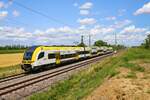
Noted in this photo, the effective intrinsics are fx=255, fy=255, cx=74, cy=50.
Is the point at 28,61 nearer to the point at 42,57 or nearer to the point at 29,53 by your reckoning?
the point at 29,53

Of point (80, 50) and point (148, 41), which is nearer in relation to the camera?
point (80, 50)

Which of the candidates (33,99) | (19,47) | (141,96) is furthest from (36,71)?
(19,47)

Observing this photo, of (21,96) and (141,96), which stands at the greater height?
(141,96)

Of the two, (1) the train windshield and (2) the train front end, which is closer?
(2) the train front end

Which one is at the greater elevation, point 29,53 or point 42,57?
point 29,53

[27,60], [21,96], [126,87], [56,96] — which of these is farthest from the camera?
[27,60]

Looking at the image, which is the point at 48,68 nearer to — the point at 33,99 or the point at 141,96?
the point at 33,99

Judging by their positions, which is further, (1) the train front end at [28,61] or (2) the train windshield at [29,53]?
(2) the train windshield at [29,53]

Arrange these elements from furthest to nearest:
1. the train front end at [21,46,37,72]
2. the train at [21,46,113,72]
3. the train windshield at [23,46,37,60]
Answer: the train windshield at [23,46,37,60], the train at [21,46,113,72], the train front end at [21,46,37,72]

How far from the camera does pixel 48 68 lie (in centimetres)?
3406

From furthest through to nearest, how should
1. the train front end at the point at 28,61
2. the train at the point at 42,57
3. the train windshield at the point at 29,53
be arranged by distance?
the train windshield at the point at 29,53 → the train at the point at 42,57 → the train front end at the point at 28,61

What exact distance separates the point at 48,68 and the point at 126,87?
23.1 meters

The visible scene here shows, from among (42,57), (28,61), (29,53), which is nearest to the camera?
(28,61)

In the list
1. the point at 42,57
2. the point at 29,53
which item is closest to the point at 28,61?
the point at 29,53
